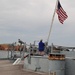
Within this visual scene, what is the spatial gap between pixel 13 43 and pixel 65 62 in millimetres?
11986

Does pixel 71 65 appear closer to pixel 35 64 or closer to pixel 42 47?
pixel 35 64

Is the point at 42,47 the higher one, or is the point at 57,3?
the point at 57,3

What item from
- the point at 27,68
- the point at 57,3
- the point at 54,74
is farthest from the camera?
the point at 57,3

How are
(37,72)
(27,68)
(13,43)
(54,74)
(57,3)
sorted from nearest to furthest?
(54,74), (37,72), (27,68), (57,3), (13,43)

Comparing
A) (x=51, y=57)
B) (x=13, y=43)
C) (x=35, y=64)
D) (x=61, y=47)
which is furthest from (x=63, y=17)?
(x=13, y=43)

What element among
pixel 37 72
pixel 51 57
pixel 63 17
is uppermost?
pixel 63 17

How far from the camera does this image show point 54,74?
12828mm

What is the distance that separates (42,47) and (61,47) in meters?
1.31

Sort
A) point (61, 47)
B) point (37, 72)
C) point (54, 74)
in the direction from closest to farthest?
point (54, 74) → point (37, 72) → point (61, 47)

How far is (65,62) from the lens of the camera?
44.7ft

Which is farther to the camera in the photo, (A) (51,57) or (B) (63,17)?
(B) (63,17)

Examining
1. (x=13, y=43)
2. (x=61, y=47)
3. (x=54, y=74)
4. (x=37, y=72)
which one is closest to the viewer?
(x=54, y=74)

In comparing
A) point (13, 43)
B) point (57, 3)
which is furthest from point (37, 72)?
point (13, 43)

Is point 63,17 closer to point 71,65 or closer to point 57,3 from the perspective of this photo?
point 57,3
